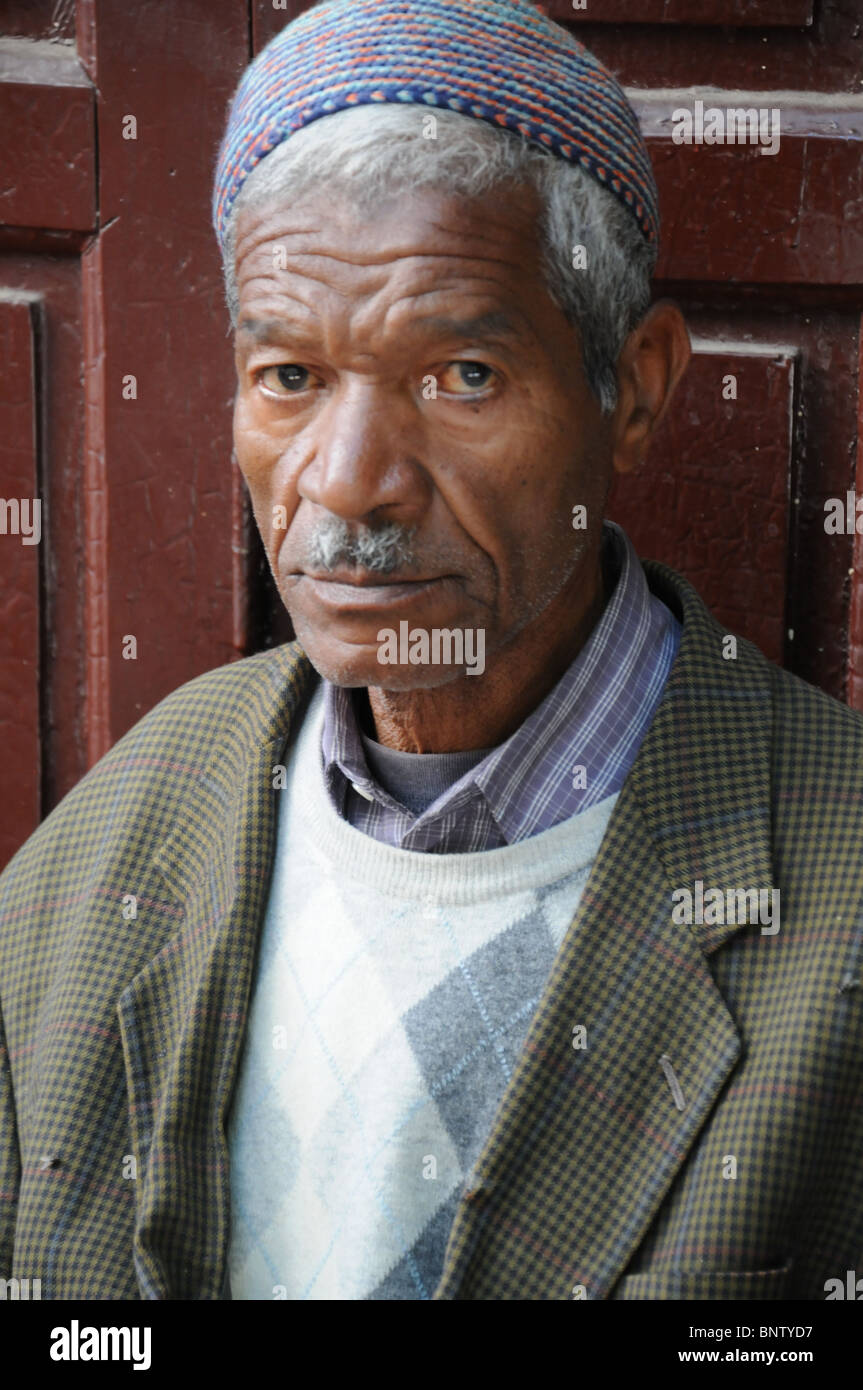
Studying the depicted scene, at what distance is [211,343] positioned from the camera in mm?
2021

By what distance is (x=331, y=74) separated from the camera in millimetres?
1413

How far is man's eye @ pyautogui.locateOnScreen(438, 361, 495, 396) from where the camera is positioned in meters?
1.42

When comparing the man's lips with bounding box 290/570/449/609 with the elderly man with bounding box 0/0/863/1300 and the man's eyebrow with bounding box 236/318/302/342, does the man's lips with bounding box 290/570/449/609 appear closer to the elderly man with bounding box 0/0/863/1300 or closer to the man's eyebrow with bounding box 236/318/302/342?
the elderly man with bounding box 0/0/863/1300

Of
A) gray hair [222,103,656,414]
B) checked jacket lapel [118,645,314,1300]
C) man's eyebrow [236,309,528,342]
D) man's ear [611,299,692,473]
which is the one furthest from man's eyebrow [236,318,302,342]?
checked jacket lapel [118,645,314,1300]

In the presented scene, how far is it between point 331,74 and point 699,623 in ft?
2.17

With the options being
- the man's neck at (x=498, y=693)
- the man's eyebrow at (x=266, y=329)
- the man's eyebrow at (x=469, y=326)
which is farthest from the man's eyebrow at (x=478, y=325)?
the man's neck at (x=498, y=693)

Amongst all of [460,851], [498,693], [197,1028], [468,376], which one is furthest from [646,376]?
[197,1028]

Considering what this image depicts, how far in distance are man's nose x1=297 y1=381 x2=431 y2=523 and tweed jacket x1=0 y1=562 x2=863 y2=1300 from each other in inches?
13.8

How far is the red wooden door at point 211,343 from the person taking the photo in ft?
6.29

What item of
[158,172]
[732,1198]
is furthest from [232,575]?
[732,1198]

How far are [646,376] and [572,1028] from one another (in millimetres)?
706

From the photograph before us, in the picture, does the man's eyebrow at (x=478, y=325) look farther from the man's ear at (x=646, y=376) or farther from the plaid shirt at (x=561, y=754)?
the plaid shirt at (x=561, y=754)

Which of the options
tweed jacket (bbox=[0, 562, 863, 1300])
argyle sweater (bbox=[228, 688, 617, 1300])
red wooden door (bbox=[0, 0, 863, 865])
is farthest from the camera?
red wooden door (bbox=[0, 0, 863, 865])

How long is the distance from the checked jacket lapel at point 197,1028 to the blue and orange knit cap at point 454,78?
68cm
